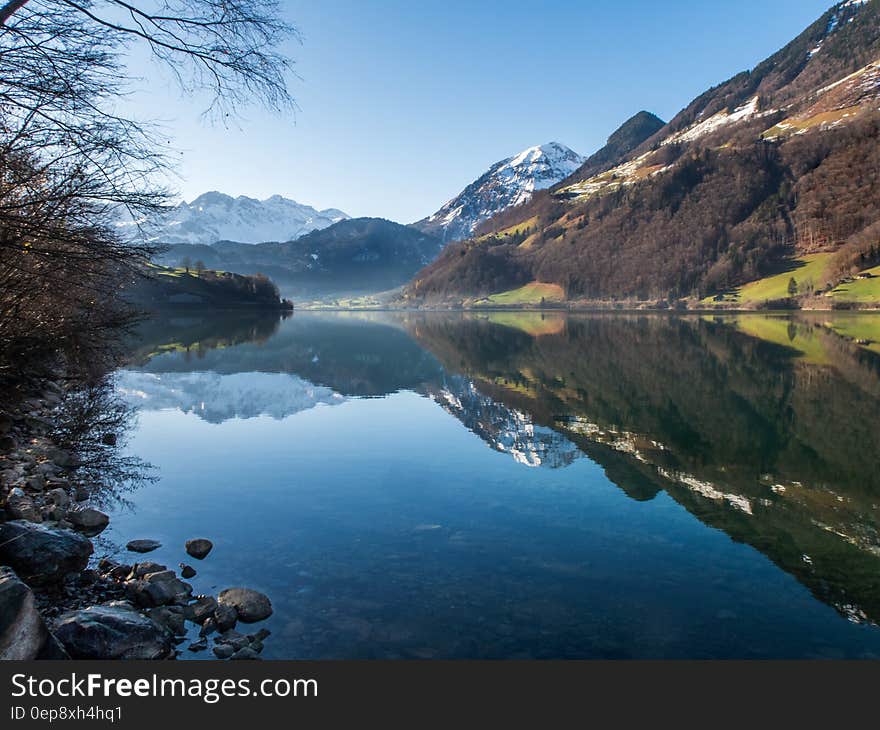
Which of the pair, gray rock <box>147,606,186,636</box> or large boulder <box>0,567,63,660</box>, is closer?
large boulder <box>0,567,63,660</box>

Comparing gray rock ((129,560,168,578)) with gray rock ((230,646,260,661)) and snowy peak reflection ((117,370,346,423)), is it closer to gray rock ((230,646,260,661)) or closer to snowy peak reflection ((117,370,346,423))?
gray rock ((230,646,260,661))

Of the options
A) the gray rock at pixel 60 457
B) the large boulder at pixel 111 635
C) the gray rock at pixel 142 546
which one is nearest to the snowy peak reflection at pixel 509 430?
the gray rock at pixel 142 546

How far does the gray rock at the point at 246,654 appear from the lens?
7387 mm

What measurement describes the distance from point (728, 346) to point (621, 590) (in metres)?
55.0

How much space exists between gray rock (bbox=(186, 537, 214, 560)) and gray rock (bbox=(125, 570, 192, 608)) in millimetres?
1564

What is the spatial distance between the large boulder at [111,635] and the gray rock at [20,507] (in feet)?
12.7

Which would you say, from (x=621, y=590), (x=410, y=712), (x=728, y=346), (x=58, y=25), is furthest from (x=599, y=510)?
(x=728, y=346)

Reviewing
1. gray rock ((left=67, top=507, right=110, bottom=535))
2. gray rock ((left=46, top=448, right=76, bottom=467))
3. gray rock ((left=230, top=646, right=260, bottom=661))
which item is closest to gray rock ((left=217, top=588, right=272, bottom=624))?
gray rock ((left=230, top=646, right=260, bottom=661))

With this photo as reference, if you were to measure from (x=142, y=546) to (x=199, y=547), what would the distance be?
1.14 m

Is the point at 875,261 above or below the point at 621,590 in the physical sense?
above

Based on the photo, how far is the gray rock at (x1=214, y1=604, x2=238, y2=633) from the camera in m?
8.24

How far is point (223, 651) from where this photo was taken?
24.8ft

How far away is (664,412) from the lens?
Answer: 1033 inches

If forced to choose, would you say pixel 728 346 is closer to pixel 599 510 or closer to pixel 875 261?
pixel 599 510
